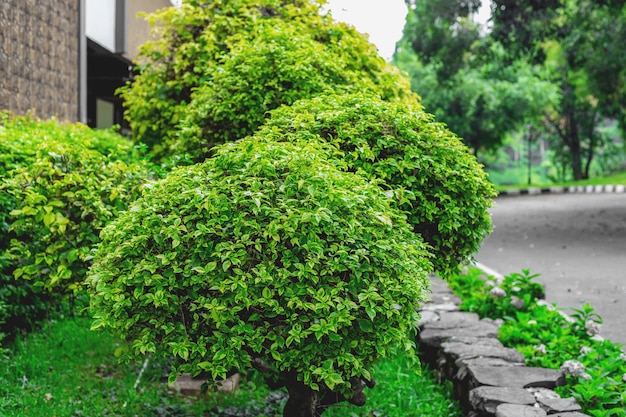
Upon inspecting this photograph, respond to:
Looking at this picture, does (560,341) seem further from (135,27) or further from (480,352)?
(135,27)

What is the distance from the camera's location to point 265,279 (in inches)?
128

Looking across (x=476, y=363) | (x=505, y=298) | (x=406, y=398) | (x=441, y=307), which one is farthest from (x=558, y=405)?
(x=441, y=307)

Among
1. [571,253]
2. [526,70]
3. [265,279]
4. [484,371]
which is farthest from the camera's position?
[526,70]

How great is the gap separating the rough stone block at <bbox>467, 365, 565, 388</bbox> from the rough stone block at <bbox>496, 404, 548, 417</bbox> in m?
0.39

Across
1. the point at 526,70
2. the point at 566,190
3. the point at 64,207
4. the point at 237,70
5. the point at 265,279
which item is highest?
the point at 526,70

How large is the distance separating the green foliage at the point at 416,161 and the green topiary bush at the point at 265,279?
0.76 meters

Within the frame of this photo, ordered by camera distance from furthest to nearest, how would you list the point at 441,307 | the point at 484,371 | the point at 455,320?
the point at 441,307, the point at 455,320, the point at 484,371

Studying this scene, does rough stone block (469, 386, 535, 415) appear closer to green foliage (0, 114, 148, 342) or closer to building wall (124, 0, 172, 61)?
green foliage (0, 114, 148, 342)

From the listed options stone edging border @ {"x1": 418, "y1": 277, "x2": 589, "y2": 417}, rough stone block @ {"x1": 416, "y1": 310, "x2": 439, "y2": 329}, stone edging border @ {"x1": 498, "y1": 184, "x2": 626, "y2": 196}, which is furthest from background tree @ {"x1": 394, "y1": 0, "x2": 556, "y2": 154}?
stone edging border @ {"x1": 418, "y1": 277, "x2": 589, "y2": 417}

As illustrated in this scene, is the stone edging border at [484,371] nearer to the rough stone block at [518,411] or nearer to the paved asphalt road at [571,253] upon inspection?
the rough stone block at [518,411]

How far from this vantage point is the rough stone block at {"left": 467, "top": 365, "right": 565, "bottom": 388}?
469cm

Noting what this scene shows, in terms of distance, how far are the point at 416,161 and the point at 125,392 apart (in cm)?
258

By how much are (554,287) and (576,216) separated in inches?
421

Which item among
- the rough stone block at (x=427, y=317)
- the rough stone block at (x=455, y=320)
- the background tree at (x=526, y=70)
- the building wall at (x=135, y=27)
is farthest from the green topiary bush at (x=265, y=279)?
the background tree at (x=526, y=70)
